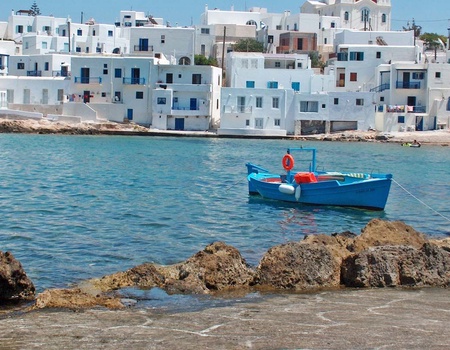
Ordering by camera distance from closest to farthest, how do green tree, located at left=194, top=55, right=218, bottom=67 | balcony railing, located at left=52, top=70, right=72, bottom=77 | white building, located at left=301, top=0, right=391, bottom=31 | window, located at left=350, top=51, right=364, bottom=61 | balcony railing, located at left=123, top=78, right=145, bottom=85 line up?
balcony railing, located at left=123, top=78, right=145, bottom=85
window, located at left=350, top=51, right=364, bottom=61
balcony railing, located at left=52, top=70, right=72, bottom=77
green tree, located at left=194, top=55, right=218, bottom=67
white building, located at left=301, top=0, right=391, bottom=31

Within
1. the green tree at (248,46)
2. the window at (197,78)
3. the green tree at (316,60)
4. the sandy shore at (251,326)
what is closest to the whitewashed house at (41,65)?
the window at (197,78)

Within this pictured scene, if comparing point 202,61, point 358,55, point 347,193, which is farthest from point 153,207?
point 202,61

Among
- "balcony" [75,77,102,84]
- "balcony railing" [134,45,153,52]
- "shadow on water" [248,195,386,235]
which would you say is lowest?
"shadow on water" [248,195,386,235]

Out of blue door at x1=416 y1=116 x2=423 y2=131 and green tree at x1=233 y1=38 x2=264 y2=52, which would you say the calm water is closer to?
blue door at x1=416 y1=116 x2=423 y2=131

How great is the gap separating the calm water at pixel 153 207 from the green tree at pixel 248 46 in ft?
120

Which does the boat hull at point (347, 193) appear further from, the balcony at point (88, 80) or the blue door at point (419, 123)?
the balcony at point (88, 80)

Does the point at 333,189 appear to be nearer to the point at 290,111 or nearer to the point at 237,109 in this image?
the point at 237,109

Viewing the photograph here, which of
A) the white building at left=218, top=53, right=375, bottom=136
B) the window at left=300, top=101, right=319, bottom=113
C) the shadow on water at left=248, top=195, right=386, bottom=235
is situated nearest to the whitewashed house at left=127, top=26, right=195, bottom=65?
the white building at left=218, top=53, right=375, bottom=136

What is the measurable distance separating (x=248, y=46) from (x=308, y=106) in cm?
2166

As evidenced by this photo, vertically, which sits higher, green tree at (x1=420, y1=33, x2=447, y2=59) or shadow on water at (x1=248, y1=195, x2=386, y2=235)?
green tree at (x1=420, y1=33, x2=447, y2=59)

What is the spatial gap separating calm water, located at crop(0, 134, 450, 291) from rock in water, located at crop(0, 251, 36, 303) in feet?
4.85

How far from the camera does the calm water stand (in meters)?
17.2

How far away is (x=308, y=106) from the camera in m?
68.8

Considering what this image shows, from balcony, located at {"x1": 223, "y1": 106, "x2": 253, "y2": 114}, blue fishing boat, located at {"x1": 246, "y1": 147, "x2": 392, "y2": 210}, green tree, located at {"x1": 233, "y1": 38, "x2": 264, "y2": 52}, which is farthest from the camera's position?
green tree, located at {"x1": 233, "y1": 38, "x2": 264, "y2": 52}
